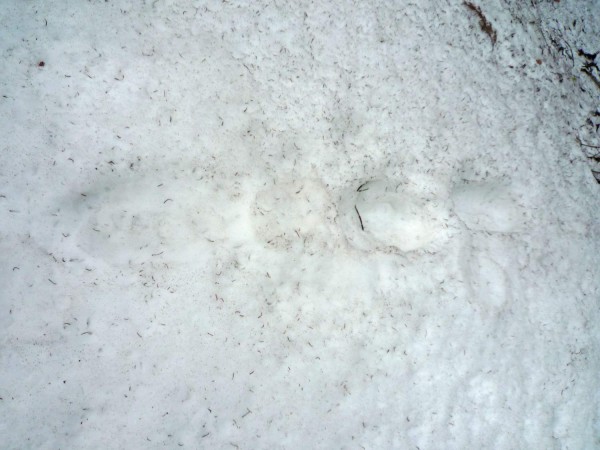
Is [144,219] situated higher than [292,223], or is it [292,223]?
[292,223]

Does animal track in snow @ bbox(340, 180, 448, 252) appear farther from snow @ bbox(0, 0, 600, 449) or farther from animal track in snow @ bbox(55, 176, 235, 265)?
animal track in snow @ bbox(55, 176, 235, 265)

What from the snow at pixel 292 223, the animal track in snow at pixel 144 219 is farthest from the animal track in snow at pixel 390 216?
the animal track in snow at pixel 144 219

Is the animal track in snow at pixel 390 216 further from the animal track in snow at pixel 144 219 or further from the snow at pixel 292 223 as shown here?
the animal track in snow at pixel 144 219

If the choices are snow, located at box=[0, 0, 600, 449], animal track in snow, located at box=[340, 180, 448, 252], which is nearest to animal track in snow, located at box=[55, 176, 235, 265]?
snow, located at box=[0, 0, 600, 449]

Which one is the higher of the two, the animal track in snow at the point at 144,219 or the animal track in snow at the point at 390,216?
the animal track in snow at the point at 390,216

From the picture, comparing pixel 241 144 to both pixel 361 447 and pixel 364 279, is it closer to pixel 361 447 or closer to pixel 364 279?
pixel 364 279

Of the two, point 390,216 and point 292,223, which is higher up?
point 390,216

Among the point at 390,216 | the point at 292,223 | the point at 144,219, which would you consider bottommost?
the point at 144,219

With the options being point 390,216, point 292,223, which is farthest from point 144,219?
point 390,216

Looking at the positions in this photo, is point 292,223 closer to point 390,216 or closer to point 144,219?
point 390,216
